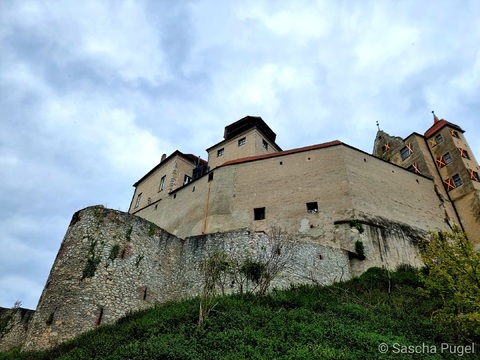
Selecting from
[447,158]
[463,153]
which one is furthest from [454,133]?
[447,158]

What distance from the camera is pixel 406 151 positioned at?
35.5 m

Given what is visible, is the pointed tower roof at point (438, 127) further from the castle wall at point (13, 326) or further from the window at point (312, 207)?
the castle wall at point (13, 326)

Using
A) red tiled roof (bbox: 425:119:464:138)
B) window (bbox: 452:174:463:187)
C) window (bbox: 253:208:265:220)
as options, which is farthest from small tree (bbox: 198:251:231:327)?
red tiled roof (bbox: 425:119:464:138)

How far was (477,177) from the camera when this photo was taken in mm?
31797

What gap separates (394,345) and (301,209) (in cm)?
1438

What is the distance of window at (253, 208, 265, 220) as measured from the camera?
2605 cm

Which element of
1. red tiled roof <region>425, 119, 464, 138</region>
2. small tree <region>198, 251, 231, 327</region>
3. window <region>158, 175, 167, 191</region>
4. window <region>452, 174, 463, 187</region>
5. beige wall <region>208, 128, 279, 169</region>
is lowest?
small tree <region>198, 251, 231, 327</region>

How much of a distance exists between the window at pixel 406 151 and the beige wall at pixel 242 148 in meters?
11.5

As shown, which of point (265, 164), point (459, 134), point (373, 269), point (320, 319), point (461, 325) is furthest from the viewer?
point (459, 134)

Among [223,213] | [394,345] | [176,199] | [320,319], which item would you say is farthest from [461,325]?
[176,199]

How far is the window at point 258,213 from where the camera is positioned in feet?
85.5

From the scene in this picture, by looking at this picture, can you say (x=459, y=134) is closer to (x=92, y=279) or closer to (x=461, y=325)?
(x=461, y=325)

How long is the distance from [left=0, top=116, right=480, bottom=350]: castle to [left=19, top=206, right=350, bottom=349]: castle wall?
50mm

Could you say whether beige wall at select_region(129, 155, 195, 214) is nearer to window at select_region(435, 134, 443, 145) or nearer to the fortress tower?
the fortress tower
